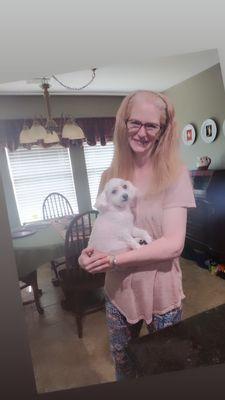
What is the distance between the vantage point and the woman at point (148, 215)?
2.72 feet

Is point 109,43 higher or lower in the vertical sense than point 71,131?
higher

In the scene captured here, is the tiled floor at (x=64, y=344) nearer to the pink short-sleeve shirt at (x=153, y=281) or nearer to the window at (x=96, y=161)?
the pink short-sleeve shirt at (x=153, y=281)

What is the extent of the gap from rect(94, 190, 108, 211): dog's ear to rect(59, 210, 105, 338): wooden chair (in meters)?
0.02

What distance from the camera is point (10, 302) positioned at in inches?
32.1

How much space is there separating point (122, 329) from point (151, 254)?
0.28 meters

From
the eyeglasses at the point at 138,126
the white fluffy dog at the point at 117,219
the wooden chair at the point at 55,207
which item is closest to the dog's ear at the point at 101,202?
the white fluffy dog at the point at 117,219

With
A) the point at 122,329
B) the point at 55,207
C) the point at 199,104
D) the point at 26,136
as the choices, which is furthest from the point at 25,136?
the point at 122,329

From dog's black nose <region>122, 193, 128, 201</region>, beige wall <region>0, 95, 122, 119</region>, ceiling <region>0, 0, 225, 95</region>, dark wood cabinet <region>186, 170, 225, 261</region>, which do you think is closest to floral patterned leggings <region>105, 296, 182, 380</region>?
dark wood cabinet <region>186, 170, 225, 261</region>

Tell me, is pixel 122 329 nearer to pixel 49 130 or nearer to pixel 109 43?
pixel 49 130

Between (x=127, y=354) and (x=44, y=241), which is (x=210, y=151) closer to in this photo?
(x=44, y=241)

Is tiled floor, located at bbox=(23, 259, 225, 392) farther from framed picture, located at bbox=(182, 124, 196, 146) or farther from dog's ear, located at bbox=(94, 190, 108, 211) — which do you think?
framed picture, located at bbox=(182, 124, 196, 146)

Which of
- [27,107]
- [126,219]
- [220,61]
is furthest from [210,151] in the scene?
[27,107]

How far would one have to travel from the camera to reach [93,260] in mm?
837

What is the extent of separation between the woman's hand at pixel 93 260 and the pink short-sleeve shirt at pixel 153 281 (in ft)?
0.14
